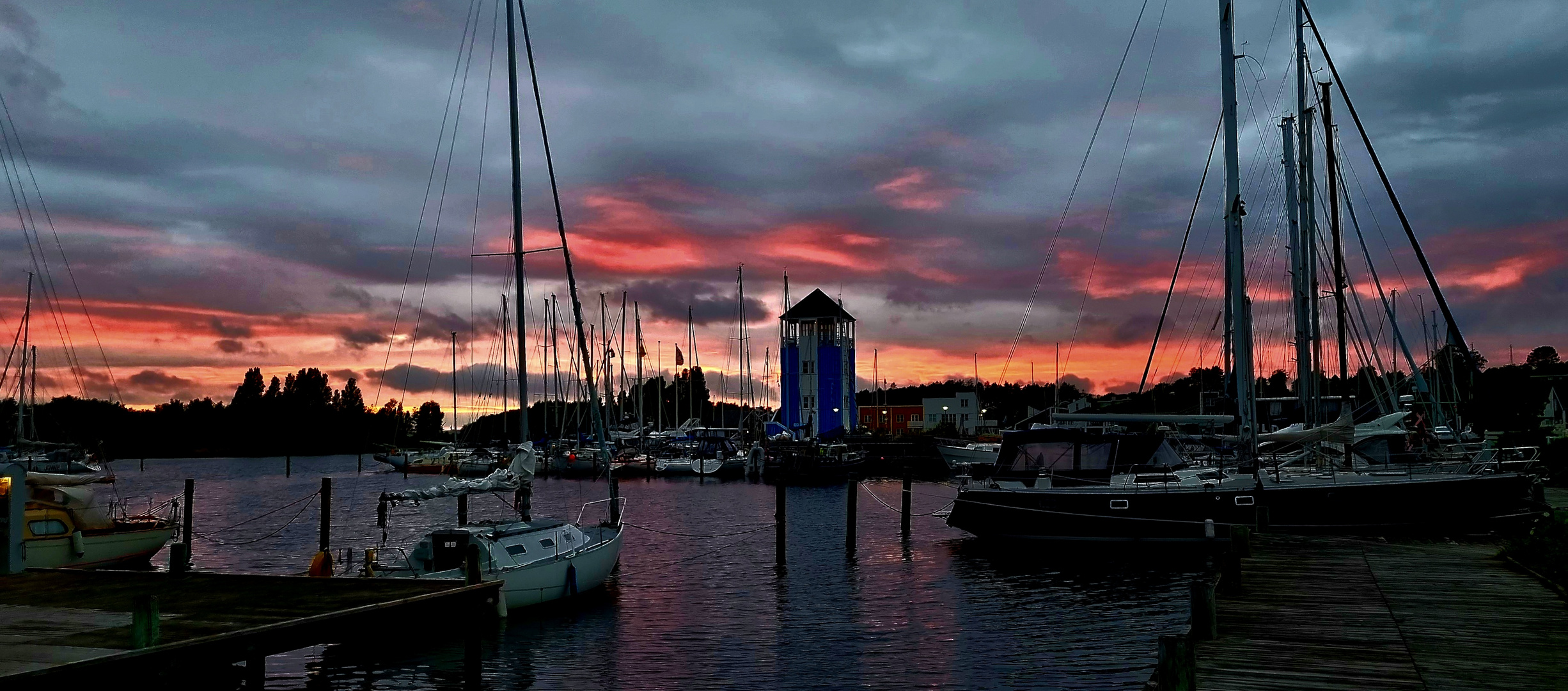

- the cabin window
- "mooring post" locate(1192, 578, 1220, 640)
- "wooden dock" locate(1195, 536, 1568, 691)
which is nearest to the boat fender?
the cabin window

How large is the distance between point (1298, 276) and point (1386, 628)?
31206 mm

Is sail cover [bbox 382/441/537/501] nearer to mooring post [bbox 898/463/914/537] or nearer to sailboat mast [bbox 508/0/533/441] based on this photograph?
sailboat mast [bbox 508/0/533/441]

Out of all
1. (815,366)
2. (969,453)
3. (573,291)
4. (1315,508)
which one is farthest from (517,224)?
(815,366)

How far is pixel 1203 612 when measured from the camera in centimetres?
1347

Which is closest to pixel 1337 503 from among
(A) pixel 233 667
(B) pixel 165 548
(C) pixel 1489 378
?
(A) pixel 233 667

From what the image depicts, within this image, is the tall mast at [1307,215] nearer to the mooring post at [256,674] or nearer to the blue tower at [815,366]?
the mooring post at [256,674]

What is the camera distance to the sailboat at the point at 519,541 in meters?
23.4

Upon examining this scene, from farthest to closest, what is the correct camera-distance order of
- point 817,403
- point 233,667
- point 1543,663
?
point 817,403, point 233,667, point 1543,663

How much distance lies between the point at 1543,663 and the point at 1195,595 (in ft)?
12.8

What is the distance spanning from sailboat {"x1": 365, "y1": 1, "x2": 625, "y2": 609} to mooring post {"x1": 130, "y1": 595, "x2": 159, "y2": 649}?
250 inches

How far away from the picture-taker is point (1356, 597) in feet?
56.5

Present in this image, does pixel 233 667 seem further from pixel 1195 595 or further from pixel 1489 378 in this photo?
pixel 1489 378

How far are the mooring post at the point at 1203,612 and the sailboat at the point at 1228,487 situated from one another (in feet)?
51.9

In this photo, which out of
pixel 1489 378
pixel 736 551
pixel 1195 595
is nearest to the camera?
pixel 1195 595
